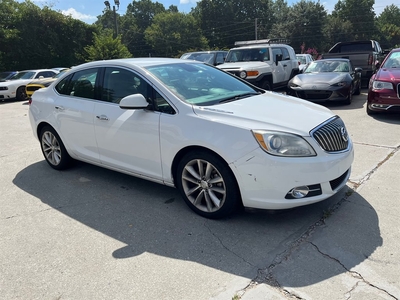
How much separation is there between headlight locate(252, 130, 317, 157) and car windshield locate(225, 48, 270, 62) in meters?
9.30

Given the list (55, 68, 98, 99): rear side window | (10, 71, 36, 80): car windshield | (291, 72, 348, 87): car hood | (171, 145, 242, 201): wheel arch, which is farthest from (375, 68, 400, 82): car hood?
(10, 71, 36, 80): car windshield

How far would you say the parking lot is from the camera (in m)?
2.58

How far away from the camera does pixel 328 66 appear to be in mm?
10898

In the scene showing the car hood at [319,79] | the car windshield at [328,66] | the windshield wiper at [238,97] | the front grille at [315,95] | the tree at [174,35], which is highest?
the tree at [174,35]

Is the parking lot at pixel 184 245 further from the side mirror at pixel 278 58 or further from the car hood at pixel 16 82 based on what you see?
the car hood at pixel 16 82

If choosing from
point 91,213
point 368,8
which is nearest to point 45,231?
point 91,213

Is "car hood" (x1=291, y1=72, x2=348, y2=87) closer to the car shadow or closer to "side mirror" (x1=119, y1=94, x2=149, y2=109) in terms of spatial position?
the car shadow

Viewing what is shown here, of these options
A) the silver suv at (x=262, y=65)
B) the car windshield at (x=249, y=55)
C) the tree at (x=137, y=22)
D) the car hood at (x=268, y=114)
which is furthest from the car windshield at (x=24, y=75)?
the tree at (x=137, y=22)

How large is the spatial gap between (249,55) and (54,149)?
28.4 ft

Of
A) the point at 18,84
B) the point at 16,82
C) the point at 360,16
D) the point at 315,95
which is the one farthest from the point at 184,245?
the point at 360,16

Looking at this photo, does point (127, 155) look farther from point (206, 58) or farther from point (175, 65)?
point (206, 58)

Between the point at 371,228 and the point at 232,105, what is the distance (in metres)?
1.83

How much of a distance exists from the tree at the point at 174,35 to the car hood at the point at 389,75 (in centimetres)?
5911

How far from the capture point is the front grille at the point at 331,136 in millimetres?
3293
